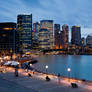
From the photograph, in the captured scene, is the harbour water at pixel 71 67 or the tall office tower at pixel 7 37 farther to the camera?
the tall office tower at pixel 7 37

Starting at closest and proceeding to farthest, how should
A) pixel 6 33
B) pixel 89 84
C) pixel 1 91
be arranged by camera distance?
pixel 1 91, pixel 89 84, pixel 6 33

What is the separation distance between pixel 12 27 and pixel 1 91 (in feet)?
402

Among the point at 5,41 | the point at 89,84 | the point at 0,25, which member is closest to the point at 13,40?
the point at 5,41

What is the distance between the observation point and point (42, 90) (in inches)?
732

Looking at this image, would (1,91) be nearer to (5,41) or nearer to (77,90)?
(77,90)

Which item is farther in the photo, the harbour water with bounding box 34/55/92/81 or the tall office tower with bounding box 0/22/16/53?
the tall office tower with bounding box 0/22/16/53

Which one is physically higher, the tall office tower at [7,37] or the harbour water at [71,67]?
the tall office tower at [7,37]

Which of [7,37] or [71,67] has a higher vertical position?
[7,37]

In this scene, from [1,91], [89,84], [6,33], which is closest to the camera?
[1,91]

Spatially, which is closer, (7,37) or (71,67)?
(71,67)

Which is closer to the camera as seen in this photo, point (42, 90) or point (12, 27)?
point (42, 90)

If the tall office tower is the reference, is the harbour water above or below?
below

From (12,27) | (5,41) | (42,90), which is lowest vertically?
(42,90)

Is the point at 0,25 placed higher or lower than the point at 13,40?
higher
